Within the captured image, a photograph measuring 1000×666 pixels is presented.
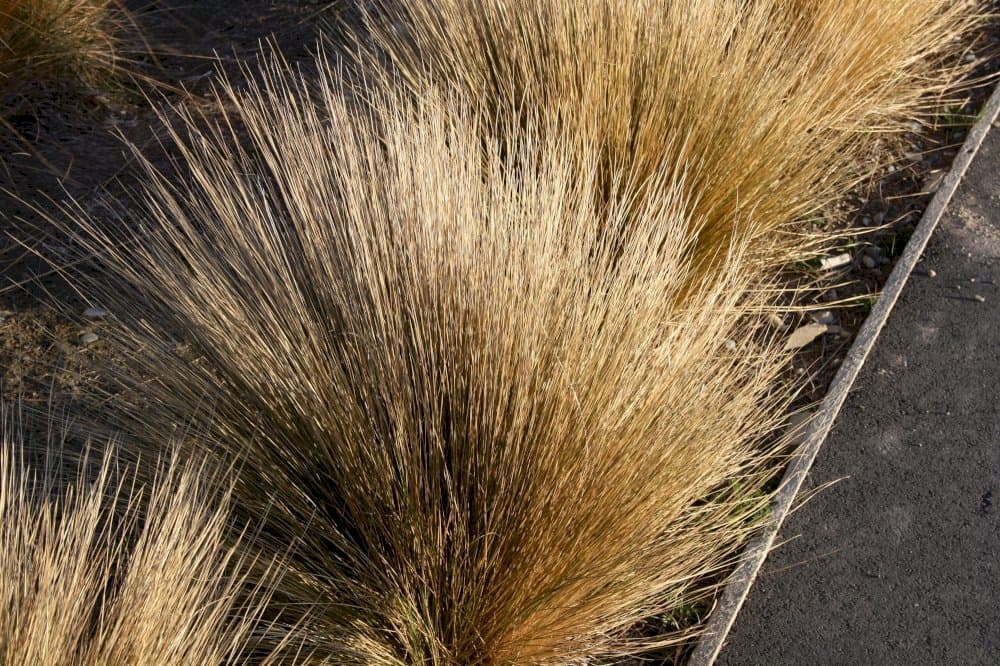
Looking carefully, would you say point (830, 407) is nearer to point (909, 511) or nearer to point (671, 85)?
point (909, 511)

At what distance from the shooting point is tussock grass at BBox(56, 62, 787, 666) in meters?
2.62

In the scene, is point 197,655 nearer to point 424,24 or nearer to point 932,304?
point 424,24

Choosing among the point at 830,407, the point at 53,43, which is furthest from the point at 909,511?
the point at 53,43

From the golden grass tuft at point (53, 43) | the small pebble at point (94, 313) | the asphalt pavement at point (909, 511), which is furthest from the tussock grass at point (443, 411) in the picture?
the golden grass tuft at point (53, 43)

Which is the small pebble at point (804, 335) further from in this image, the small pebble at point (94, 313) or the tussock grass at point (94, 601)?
the small pebble at point (94, 313)

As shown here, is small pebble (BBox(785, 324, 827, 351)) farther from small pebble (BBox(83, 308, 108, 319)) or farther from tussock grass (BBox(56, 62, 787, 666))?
small pebble (BBox(83, 308, 108, 319))

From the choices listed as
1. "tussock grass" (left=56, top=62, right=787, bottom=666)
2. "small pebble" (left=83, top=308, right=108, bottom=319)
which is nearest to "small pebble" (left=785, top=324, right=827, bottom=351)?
"tussock grass" (left=56, top=62, right=787, bottom=666)

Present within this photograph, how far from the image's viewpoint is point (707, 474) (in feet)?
9.80

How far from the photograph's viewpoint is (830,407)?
378cm

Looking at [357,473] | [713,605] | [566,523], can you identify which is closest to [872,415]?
[713,605]

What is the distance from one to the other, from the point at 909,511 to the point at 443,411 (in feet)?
6.13

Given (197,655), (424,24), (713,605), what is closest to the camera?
(197,655)

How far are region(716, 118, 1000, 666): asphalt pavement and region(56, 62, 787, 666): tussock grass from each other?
644mm

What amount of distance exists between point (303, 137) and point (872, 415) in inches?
95.5
